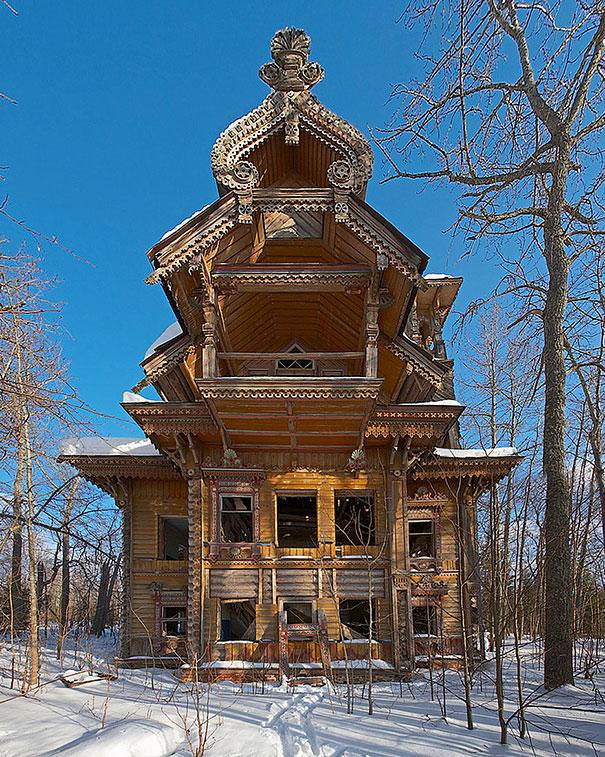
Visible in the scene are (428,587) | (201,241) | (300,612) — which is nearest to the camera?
(201,241)

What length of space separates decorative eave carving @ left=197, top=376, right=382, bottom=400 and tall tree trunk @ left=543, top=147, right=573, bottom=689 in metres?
3.49

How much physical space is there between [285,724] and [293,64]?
13.6 m

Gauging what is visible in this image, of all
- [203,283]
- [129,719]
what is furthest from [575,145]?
[129,719]

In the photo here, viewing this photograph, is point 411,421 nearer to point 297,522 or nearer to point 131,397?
point 131,397

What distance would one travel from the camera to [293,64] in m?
15.0

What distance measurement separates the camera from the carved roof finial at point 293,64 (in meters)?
14.9

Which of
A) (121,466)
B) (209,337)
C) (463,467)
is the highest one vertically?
(209,337)

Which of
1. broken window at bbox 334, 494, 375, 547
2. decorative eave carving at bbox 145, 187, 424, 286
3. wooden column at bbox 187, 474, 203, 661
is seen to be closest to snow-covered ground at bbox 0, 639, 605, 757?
wooden column at bbox 187, 474, 203, 661

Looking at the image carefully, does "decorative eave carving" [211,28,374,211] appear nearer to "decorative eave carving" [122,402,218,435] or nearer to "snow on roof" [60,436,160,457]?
"decorative eave carving" [122,402,218,435]

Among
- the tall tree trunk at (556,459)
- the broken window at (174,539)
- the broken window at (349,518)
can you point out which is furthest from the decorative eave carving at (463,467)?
the broken window at (174,539)

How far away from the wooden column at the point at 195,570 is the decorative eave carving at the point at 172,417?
1530mm

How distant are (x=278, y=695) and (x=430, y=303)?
18.1 m

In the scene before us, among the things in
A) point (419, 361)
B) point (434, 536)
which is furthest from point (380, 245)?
point (434, 536)

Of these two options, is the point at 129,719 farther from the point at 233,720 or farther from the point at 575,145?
the point at 575,145
